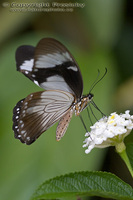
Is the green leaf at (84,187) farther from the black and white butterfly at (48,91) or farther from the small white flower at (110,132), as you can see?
the black and white butterfly at (48,91)

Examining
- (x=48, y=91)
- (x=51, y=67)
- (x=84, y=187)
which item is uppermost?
(x=51, y=67)

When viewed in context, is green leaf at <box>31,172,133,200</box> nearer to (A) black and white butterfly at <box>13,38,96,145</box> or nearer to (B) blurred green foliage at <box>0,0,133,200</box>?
(A) black and white butterfly at <box>13,38,96,145</box>

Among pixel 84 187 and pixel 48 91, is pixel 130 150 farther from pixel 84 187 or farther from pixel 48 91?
pixel 48 91

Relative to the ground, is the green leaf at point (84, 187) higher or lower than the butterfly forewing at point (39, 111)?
lower

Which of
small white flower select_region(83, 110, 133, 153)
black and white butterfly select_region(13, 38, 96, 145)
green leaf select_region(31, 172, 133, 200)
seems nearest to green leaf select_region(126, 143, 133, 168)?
small white flower select_region(83, 110, 133, 153)

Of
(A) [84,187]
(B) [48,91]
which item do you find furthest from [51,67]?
(A) [84,187]

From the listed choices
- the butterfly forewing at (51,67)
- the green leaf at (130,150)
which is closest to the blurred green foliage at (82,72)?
the butterfly forewing at (51,67)
